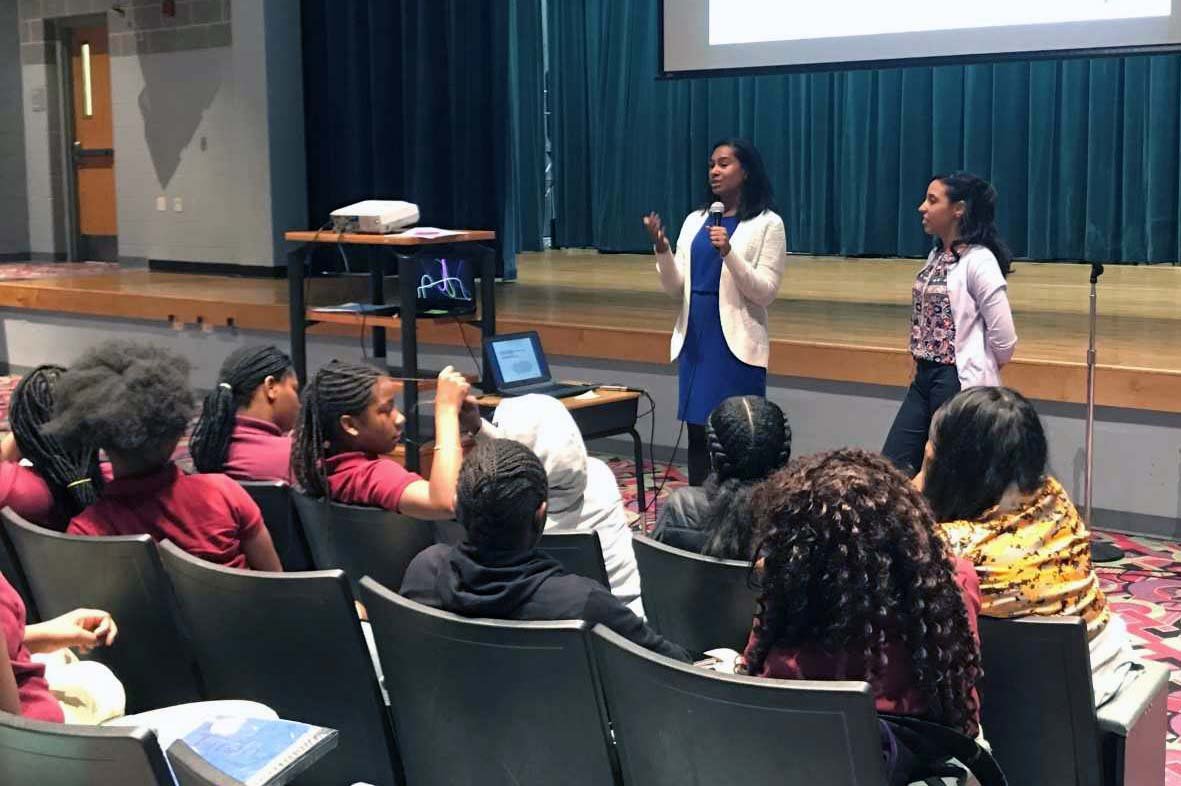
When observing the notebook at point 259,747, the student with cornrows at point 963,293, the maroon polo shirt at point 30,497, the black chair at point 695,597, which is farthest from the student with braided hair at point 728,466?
the student with cornrows at point 963,293

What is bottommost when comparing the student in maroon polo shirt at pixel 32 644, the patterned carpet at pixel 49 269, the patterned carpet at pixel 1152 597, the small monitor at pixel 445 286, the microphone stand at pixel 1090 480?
the patterned carpet at pixel 1152 597

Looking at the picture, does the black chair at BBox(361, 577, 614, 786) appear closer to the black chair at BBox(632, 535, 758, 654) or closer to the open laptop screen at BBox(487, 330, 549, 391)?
the black chair at BBox(632, 535, 758, 654)

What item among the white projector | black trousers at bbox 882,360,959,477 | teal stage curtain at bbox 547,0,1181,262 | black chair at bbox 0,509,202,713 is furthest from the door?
black chair at bbox 0,509,202,713

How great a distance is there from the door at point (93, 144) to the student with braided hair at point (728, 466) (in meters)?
9.69

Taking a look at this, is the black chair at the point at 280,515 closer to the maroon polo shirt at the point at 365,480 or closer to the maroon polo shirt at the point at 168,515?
the maroon polo shirt at the point at 365,480

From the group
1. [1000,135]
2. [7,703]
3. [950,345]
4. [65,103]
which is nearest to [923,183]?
[1000,135]

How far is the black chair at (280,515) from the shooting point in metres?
2.67

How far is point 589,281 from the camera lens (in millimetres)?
8539

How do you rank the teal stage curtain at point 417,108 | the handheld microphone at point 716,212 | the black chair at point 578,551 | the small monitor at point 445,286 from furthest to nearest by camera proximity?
the teal stage curtain at point 417,108, the small monitor at point 445,286, the handheld microphone at point 716,212, the black chair at point 578,551

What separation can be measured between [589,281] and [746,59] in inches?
92.9

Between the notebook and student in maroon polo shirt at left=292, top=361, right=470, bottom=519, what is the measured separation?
3.13 feet

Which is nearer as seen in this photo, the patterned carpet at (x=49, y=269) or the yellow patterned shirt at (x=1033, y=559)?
the yellow patterned shirt at (x=1033, y=559)

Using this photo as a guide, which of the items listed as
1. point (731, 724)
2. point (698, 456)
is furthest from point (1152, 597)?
point (731, 724)

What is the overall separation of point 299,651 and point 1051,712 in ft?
3.59
